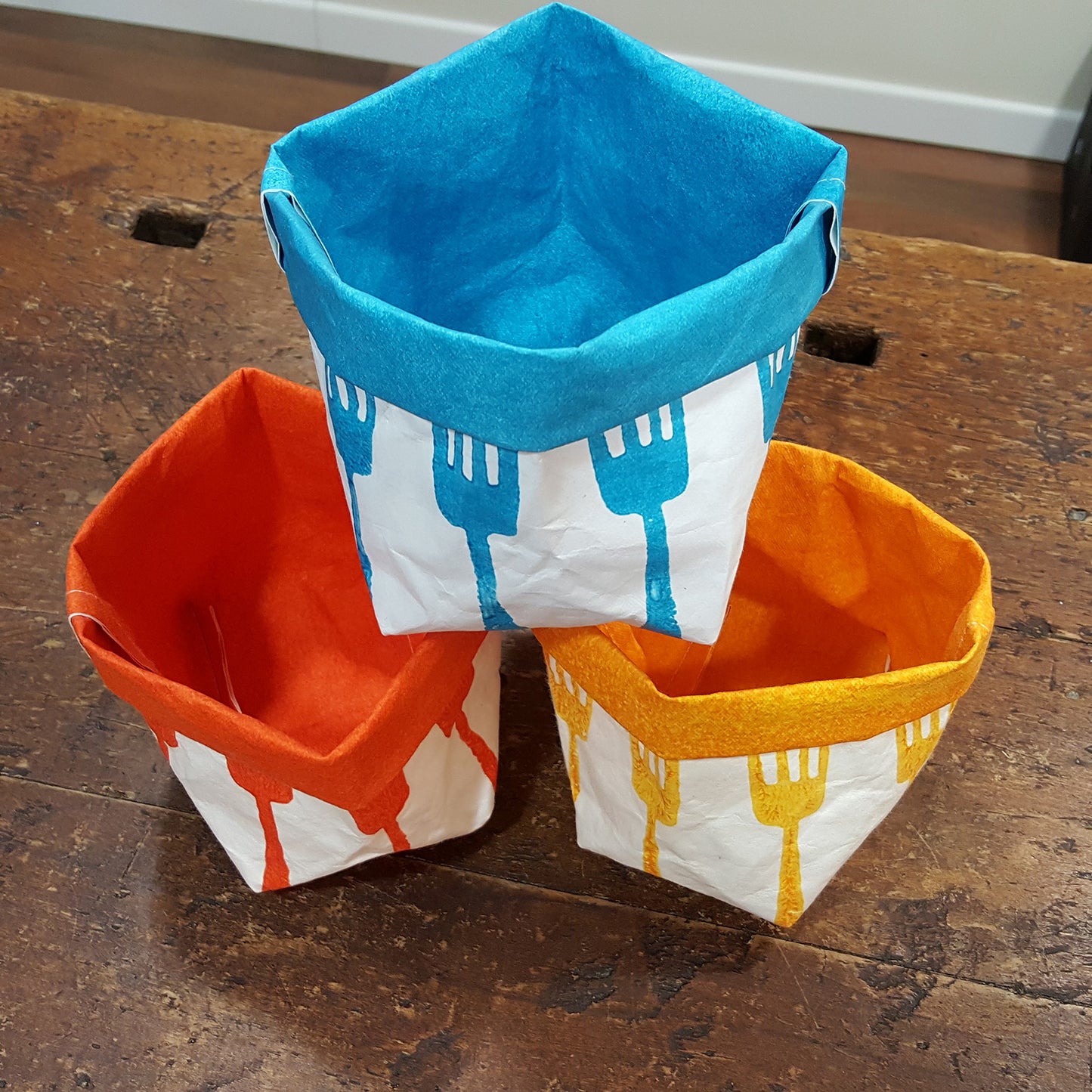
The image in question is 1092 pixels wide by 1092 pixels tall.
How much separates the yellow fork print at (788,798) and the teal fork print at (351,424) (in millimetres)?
226

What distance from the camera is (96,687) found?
664 mm

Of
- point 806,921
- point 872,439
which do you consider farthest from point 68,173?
point 806,921

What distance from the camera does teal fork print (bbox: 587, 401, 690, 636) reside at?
43 cm

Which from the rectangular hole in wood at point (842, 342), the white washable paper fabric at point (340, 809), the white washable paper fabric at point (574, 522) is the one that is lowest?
the white washable paper fabric at point (340, 809)

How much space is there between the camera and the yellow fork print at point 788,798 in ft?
1.65

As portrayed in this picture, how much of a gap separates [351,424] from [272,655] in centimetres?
32

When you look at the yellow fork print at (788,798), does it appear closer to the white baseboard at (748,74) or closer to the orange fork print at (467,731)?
the orange fork print at (467,731)

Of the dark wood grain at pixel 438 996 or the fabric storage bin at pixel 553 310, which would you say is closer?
the fabric storage bin at pixel 553 310

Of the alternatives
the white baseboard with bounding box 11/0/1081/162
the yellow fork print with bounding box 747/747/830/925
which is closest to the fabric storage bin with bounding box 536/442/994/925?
the yellow fork print with bounding box 747/747/830/925

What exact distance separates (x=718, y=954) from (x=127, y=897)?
0.32m

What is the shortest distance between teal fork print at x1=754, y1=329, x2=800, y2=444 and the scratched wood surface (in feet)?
0.90

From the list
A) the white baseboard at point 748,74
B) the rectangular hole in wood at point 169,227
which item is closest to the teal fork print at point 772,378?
the rectangular hole in wood at point 169,227

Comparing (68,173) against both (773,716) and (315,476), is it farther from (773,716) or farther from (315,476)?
(773,716)

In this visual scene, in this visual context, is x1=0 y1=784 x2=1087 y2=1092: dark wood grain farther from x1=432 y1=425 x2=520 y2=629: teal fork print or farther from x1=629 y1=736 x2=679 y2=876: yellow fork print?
x1=432 y1=425 x2=520 y2=629: teal fork print
